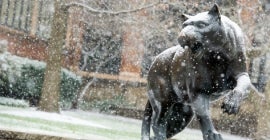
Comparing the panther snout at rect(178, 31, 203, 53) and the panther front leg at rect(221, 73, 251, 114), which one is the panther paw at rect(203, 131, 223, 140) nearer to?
the panther front leg at rect(221, 73, 251, 114)

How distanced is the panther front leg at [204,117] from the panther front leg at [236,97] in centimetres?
21

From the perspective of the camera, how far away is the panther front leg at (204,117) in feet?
11.6

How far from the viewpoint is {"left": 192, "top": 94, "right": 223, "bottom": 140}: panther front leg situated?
3.54 m

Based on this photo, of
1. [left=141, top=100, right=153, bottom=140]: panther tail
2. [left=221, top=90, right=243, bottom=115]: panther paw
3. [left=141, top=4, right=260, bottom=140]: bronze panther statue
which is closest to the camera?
[left=221, top=90, right=243, bottom=115]: panther paw

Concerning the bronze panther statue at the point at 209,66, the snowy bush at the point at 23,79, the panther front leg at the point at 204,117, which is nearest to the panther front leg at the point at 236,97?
the bronze panther statue at the point at 209,66

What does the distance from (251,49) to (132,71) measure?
296 inches

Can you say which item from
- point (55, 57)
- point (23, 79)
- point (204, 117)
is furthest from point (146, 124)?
point (23, 79)

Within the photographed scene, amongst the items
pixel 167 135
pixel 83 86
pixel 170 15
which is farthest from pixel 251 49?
pixel 167 135

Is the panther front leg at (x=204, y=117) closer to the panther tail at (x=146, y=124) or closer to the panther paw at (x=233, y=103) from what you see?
the panther paw at (x=233, y=103)

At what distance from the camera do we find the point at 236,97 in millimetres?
3408

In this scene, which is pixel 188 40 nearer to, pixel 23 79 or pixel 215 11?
pixel 215 11

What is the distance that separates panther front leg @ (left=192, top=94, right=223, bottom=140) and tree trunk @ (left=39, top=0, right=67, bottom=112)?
10419 mm

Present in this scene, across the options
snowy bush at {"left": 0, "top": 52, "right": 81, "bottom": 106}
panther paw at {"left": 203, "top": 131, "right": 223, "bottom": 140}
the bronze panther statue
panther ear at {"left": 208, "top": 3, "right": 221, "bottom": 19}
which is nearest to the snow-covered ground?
the bronze panther statue

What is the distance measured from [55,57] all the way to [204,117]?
10733mm
